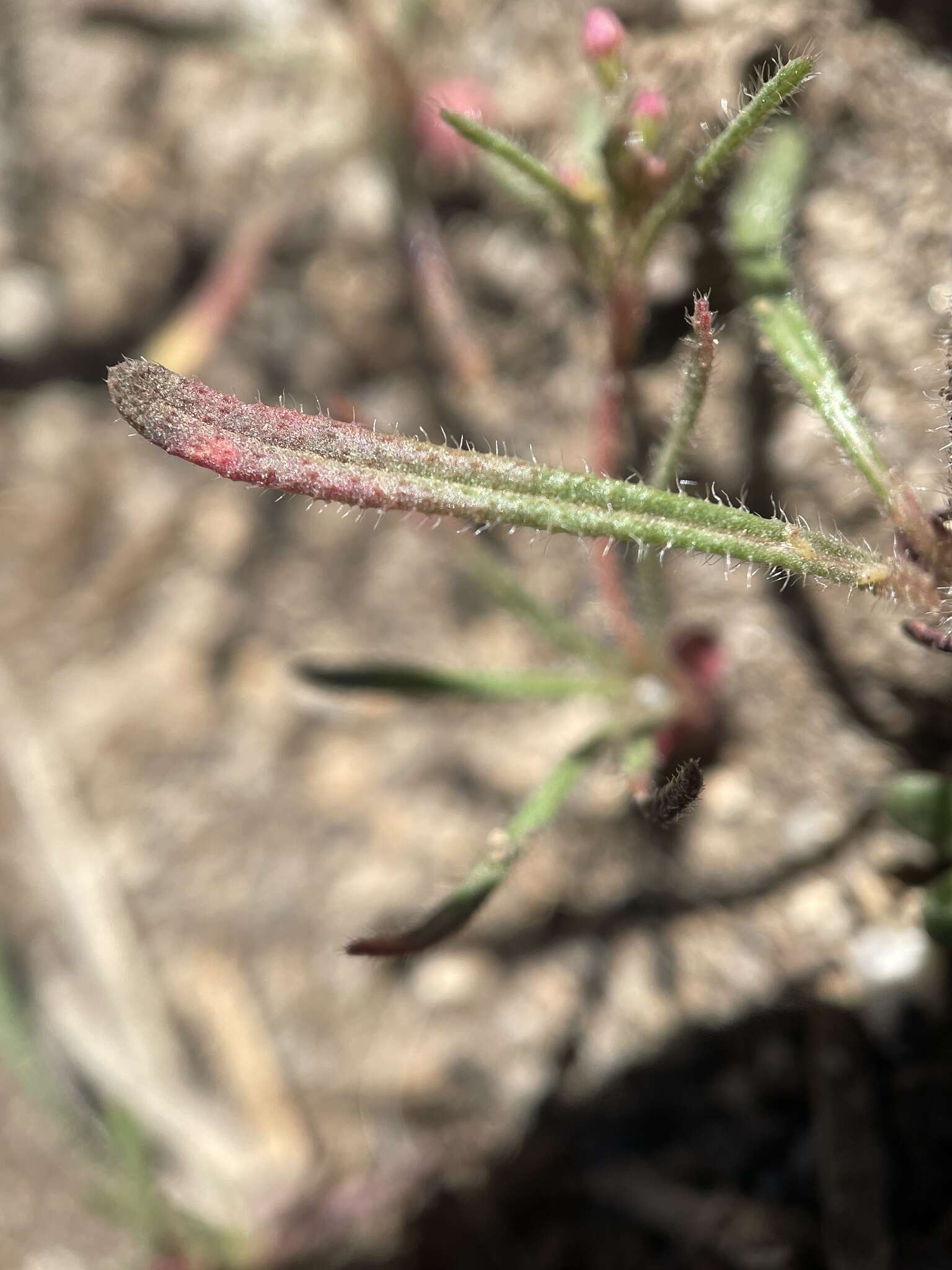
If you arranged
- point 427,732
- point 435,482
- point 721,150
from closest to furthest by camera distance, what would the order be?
point 435,482 → point 721,150 → point 427,732

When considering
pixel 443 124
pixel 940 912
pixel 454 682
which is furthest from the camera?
pixel 443 124

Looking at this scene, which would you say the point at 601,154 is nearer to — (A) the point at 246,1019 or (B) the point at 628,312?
(B) the point at 628,312

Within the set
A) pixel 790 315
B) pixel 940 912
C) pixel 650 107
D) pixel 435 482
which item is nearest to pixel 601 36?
pixel 650 107

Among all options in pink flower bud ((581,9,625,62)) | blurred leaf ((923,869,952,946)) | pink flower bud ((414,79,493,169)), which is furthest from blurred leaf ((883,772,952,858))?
pink flower bud ((414,79,493,169))

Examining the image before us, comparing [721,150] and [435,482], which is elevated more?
[721,150]

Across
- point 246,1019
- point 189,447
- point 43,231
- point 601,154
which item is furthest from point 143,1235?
point 43,231

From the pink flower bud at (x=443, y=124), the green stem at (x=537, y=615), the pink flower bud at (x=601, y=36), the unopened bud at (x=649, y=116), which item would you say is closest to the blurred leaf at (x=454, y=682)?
the green stem at (x=537, y=615)

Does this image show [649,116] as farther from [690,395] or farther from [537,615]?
[537,615]
